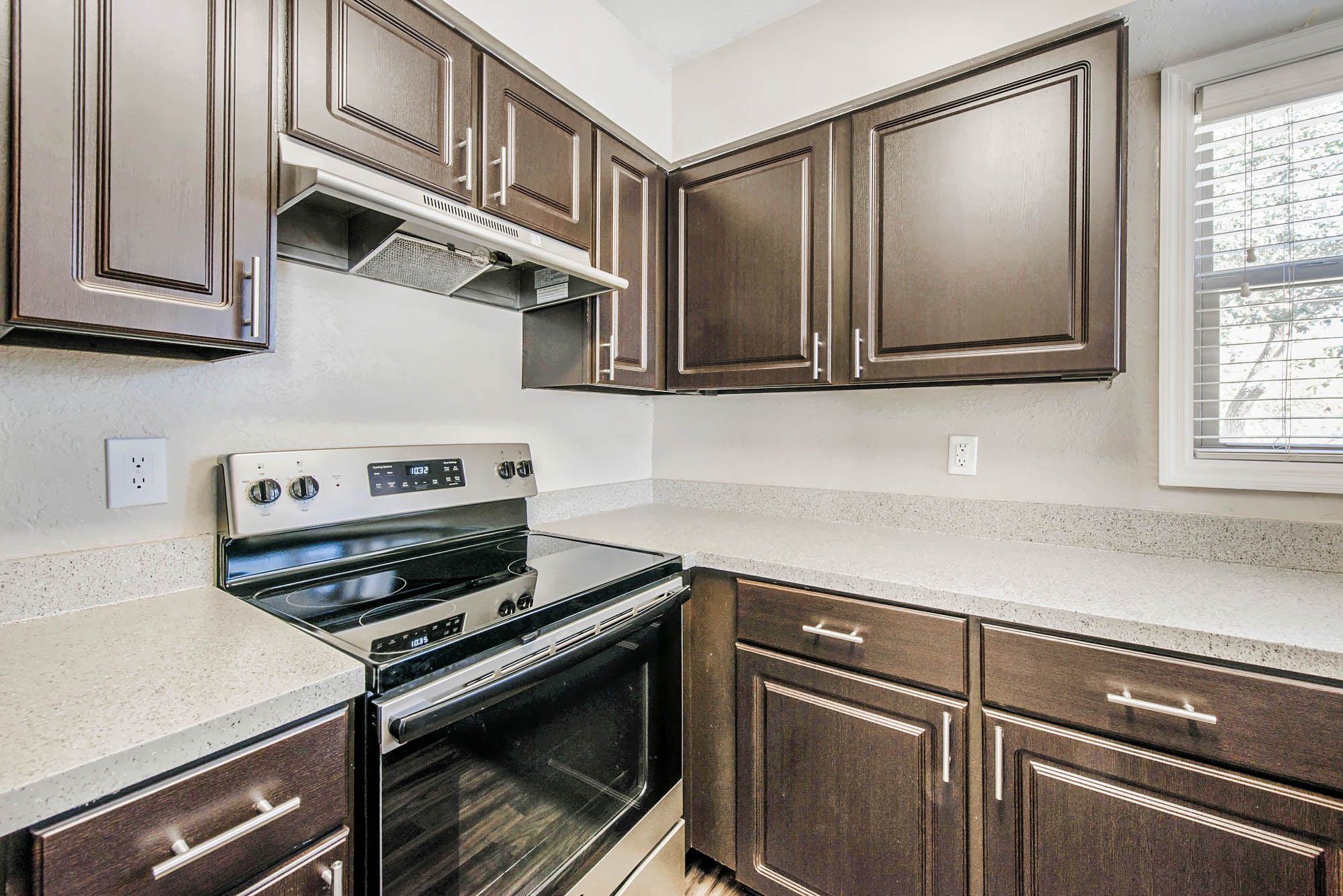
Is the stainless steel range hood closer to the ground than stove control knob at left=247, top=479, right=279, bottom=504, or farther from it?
farther from it

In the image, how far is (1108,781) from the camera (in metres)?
0.95

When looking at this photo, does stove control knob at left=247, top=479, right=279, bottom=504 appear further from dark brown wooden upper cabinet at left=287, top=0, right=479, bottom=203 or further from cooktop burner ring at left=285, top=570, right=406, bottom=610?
dark brown wooden upper cabinet at left=287, top=0, right=479, bottom=203

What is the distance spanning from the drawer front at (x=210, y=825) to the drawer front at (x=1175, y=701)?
1121 millimetres

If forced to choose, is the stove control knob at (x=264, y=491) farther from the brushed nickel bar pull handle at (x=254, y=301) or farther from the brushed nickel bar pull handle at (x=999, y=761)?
the brushed nickel bar pull handle at (x=999, y=761)

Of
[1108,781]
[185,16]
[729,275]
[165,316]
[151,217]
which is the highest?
[185,16]

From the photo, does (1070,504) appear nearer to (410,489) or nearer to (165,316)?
(410,489)

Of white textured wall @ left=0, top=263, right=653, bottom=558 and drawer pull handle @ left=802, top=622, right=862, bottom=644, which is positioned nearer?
white textured wall @ left=0, top=263, right=653, bottom=558

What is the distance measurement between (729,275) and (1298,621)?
143cm

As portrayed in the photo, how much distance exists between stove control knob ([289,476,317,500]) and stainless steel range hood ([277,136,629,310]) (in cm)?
49

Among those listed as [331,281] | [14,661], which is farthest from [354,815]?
[331,281]

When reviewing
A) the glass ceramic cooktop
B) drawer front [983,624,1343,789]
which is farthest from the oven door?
drawer front [983,624,1343,789]

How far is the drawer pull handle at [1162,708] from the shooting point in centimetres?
87

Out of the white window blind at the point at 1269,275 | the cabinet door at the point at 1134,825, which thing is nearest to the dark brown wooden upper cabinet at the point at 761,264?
the white window blind at the point at 1269,275

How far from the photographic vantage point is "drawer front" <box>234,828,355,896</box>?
68cm
